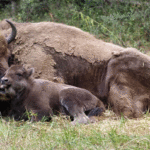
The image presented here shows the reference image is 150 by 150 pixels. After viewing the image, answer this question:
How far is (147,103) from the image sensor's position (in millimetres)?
5137

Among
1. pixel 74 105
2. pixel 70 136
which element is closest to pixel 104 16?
pixel 74 105

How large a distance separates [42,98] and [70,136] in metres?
1.28

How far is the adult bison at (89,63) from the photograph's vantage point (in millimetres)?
5082

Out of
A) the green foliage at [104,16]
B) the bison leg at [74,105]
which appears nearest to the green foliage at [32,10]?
the green foliage at [104,16]

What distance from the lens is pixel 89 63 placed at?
5.49m

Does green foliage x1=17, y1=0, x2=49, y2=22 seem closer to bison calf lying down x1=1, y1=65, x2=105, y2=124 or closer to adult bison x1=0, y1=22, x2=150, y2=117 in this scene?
adult bison x1=0, y1=22, x2=150, y2=117

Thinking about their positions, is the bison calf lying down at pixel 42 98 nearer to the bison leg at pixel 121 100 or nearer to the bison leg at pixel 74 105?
the bison leg at pixel 74 105

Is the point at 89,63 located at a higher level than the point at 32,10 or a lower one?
lower

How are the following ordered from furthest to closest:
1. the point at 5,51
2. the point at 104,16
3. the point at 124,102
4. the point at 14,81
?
the point at 104,16 → the point at 5,51 → the point at 124,102 → the point at 14,81

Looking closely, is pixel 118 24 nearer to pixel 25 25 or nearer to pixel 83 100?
pixel 25 25

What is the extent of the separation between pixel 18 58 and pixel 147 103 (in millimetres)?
2885

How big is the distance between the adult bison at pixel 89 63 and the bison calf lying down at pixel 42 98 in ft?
2.17

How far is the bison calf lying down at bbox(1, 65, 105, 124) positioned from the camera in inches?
170

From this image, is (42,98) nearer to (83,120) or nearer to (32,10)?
(83,120)
